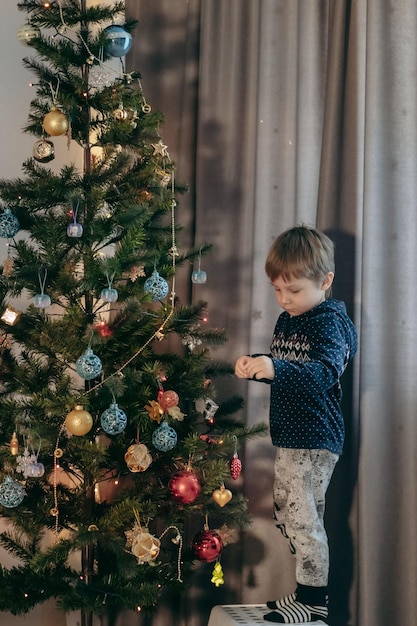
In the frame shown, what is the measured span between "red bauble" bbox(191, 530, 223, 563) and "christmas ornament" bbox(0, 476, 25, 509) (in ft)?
1.56

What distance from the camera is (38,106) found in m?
2.11

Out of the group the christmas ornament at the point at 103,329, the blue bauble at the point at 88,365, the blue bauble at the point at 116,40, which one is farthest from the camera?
the blue bauble at the point at 116,40

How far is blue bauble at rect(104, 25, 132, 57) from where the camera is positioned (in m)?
2.10

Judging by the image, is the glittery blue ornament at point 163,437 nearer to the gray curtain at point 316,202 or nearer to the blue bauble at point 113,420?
the blue bauble at point 113,420

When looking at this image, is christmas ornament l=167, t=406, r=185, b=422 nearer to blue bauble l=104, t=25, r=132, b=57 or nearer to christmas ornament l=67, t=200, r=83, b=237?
christmas ornament l=67, t=200, r=83, b=237

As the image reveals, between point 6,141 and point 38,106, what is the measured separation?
72 cm

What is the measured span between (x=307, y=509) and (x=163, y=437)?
420mm

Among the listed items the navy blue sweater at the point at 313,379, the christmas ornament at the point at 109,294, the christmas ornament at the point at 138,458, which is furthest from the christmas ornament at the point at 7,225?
the navy blue sweater at the point at 313,379

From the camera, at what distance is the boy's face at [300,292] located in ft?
7.00

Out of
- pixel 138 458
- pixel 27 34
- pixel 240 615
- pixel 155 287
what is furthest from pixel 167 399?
pixel 27 34

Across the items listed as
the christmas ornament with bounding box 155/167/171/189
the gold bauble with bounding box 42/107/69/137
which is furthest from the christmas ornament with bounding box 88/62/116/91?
the christmas ornament with bounding box 155/167/171/189

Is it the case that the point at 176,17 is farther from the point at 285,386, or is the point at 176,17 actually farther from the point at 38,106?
the point at 285,386

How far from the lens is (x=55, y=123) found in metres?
2.02

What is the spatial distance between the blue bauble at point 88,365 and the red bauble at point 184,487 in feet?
1.16
